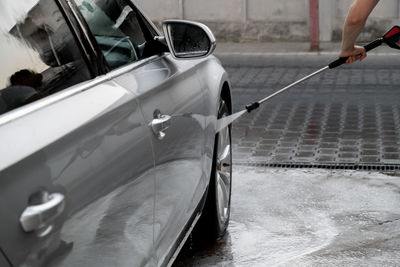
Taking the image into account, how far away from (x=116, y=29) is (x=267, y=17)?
1369cm

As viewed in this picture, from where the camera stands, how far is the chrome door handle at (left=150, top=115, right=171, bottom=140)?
293 centimetres

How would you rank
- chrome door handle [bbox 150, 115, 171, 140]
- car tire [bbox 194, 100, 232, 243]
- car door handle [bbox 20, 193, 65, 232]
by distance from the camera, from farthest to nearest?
1. car tire [bbox 194, 100, 232, 243]
2. chrome door handle [bbox 150, 115, 171, 140]
3. car door handle [bbox 20, 193, 65, 232]

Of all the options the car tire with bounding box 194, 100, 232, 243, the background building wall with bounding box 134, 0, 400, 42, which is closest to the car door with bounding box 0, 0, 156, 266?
the car tire with bounding box 194, 100, 232, 243

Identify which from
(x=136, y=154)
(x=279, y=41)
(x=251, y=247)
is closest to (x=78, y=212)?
(x=136, y=154)

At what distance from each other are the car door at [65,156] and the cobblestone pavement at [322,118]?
4.08 meters

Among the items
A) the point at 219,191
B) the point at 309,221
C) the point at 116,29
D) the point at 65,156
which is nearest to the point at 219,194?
the point at 219,191

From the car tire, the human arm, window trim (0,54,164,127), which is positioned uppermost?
window trim (0,54,164,127)

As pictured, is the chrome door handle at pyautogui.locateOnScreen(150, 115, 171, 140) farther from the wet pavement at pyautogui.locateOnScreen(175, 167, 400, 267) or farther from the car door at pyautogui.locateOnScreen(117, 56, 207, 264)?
the wet pavement at pyautogui.locateOnScreen(175, 167, 400, 267)

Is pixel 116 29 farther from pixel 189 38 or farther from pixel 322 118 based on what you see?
pixel 322 118

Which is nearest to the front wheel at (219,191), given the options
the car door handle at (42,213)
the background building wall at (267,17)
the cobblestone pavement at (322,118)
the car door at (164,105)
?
the car door at (164,105)

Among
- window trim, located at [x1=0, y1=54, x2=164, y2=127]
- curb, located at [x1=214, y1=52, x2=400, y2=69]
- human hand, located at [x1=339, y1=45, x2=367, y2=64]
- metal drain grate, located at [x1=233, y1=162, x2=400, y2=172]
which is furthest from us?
curb, located at [x1=214, y1=52, x2=400, y2=69]

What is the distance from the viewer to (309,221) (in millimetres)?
5164

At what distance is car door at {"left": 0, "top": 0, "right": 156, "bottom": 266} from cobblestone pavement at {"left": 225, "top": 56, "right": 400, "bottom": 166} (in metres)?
4.08

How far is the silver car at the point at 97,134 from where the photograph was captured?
6.28 feet
